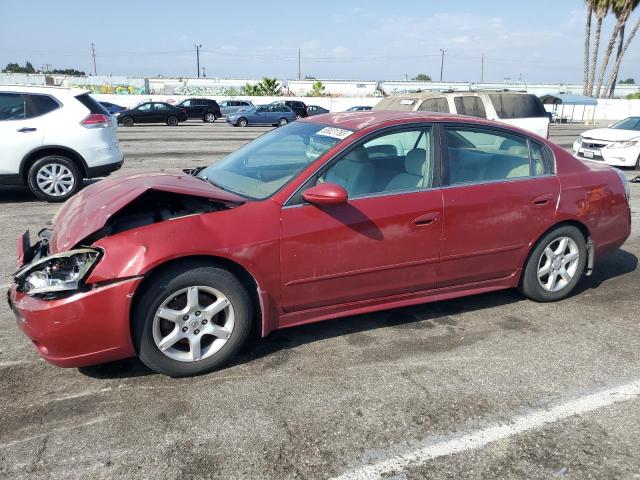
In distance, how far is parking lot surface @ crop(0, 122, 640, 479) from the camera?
8.48ft

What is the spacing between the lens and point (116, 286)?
300cm

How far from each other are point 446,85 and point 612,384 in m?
67.5

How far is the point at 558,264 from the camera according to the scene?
180 inches

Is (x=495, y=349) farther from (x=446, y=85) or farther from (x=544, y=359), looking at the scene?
(x=446, y=85)

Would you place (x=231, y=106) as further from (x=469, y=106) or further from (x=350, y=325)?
(x=350, y=325)

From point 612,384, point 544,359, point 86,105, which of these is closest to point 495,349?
point 544,359

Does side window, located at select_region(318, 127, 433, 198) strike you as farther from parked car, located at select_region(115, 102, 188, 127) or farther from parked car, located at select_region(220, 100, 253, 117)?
parked car, located at select_region(220, 100, 253, 117)

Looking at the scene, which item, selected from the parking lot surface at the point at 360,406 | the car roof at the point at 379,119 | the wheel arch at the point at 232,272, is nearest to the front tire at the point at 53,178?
the parking lot surface at the point at 360,406

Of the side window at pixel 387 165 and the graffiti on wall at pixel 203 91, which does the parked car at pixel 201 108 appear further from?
the side window at pixel 387 165

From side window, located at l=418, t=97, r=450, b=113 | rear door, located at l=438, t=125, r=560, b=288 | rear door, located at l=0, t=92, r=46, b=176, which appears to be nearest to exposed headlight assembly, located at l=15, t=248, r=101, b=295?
rear door, located at l=438, t=125, r=560, b=288

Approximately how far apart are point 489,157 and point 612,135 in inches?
413

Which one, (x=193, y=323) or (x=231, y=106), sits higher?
(x=231, y=106)

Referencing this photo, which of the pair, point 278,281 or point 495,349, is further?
point 495,349

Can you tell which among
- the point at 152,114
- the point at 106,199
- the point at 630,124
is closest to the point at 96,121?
the point at 106,199
